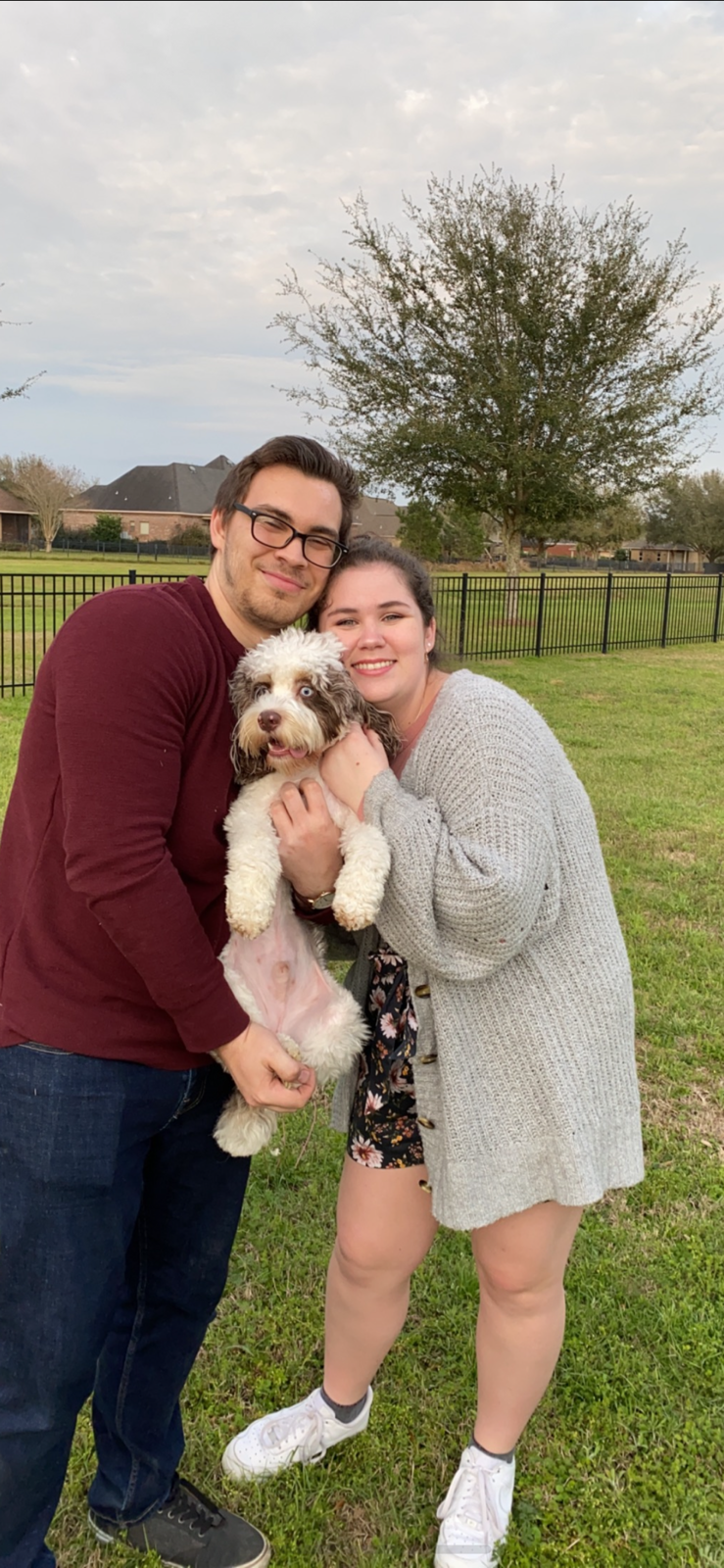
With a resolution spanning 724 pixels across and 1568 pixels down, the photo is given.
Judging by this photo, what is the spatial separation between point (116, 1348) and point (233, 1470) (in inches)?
24.4

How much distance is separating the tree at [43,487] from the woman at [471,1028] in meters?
64.8

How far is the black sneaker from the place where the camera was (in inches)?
90.4

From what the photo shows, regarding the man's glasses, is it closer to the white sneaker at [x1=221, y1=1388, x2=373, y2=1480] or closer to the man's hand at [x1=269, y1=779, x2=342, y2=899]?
the man's hand at [x1=269, y1=779, x2=342, y2=899]

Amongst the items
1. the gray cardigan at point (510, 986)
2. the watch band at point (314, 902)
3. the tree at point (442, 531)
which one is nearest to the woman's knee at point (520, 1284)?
the gray cardigan at point (510, 986)

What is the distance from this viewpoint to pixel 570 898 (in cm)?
214

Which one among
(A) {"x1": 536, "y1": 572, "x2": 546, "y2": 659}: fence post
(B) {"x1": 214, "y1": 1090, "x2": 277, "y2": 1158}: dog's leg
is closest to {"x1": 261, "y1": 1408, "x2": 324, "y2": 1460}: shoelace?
(B) {"x1": 214, "y1": 1090, "x2": 277, "y2": 1158}: dog's leg

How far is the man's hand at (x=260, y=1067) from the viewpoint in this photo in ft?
6.19

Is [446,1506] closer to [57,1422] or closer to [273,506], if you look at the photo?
[57,1422]

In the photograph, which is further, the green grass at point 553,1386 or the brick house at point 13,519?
the brick house at point 13,519

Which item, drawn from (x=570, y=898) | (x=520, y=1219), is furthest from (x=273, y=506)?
(x=520, y=1219)

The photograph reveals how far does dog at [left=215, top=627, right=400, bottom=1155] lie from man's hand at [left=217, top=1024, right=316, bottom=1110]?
18cm

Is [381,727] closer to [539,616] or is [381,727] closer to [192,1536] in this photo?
[192,1536]

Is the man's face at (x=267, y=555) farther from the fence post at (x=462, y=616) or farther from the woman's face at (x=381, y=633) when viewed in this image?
the fence post at (x=462, y=616)

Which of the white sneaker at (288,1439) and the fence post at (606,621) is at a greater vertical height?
the fence post at (606,621)
